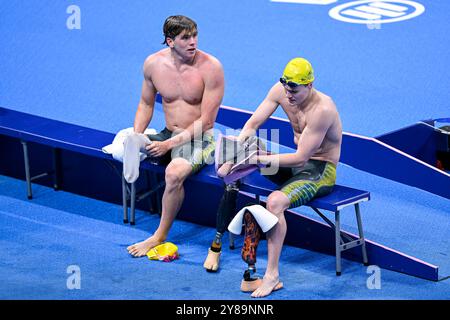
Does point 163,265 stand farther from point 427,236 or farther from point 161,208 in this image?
point 427,236

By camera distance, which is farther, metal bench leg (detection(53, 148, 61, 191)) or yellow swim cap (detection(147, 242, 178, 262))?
metal bench leg (detection(53, 148, 61, 191))

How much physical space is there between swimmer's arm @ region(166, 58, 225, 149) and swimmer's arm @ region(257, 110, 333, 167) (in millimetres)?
897

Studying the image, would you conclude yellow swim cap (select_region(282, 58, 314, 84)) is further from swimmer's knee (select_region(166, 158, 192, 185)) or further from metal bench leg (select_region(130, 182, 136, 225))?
metal bench leg (select_region(130, 182, 136, 225))

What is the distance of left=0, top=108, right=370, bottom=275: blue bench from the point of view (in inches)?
272

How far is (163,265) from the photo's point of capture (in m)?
7.17

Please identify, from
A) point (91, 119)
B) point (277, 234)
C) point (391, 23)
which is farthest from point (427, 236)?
point (391, 23)

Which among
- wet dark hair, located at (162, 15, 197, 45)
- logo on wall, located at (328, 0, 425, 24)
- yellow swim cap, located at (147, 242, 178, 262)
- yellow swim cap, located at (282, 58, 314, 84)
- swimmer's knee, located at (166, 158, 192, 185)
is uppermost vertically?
wet dark hair, located at (162, 15, 197, 45)

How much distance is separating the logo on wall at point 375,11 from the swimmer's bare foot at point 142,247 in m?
5.28

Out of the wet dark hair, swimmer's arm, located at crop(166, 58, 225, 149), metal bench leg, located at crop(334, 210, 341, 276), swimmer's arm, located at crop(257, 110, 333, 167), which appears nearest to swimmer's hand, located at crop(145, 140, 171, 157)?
swimmer's arm, located at crop(166, 58, 225, 149)

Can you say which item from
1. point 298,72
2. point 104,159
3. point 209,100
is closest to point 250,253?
point 298,72

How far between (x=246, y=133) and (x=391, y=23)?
16.7 ft

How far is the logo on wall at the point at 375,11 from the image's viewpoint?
11.8 meters

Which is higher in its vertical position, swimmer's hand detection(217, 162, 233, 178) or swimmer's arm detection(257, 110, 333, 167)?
swimmer's arm detection(257, 110, 333, 167)

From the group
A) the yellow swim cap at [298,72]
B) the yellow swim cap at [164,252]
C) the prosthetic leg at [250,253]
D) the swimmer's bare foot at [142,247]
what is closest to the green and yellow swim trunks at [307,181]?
the prosthetic leg at [250,253]
